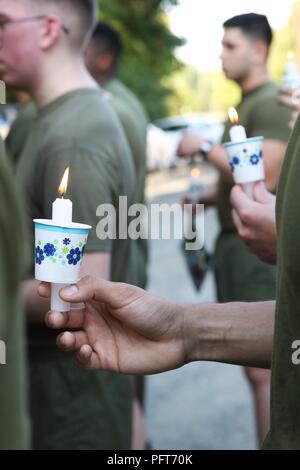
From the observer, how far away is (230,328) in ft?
6.73

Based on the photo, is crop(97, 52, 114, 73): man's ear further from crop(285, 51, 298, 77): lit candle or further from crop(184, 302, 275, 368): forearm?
crop(184, 302, 275, 368): forearm

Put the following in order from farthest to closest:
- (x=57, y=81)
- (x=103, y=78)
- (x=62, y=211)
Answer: (x=103, y=78) < (x=57, y=81) < (x=62, y=211)

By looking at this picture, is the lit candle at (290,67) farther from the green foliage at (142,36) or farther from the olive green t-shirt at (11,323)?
the green foliage at (142,36)

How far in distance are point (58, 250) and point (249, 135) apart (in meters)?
2.86

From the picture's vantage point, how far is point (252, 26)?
488cm

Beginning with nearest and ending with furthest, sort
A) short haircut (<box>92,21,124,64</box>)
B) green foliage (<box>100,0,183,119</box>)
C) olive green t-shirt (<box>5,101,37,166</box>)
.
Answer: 1. olive green t-shirt (<box>5,101,37,166</box>)
2. short haircut (<box>92,21,124,64</box>)
3. green foliage (<box>100,0,183,119</box>)

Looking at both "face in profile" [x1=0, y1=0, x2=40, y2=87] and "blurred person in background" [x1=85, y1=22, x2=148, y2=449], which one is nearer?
"face in profile" [x1=0, y1=0, x2=40, y2=87]

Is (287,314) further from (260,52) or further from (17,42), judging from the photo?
(260,52)

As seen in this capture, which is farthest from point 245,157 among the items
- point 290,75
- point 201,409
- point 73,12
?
point 201,409

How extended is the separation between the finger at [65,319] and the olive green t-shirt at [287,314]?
50 cm

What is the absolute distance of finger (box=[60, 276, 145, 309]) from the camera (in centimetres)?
188

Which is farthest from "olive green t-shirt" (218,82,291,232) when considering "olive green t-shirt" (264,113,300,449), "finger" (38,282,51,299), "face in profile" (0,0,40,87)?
"olive green t-shirt" (264,113,300,449)

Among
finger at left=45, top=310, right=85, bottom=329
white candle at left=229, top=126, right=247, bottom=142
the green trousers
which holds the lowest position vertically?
the green trousers

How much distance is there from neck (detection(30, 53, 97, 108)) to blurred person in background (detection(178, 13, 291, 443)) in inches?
52.3
